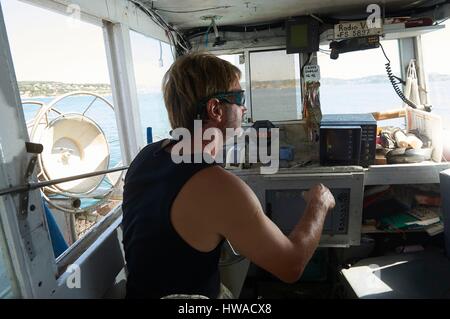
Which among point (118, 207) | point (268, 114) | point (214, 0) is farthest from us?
point (268, 114)

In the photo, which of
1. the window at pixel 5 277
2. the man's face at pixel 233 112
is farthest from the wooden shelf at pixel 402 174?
the window at pixel 5 277

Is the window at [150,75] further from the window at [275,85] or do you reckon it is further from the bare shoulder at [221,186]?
the bare shoulder at [221,186]

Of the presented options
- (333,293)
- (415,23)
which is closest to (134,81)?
(333,293)

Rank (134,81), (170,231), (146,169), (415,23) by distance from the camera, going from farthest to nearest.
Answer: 1. (415,23)
2. (134,81)
3. (146,169)
4. (170,231)

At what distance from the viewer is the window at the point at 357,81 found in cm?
286

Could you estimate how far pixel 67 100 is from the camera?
157 centimetres

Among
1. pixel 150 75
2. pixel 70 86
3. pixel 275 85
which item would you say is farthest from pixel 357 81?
pixel 70 86

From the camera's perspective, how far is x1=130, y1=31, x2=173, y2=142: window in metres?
2.16

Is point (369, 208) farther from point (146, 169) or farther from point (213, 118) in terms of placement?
point (146, 169)

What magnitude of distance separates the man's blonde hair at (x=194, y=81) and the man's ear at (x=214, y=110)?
0.08ft

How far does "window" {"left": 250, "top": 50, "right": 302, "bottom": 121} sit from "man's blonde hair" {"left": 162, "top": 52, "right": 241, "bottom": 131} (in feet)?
7.10

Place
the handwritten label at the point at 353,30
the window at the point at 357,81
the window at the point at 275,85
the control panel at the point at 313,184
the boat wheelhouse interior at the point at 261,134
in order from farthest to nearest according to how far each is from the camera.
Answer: the window at the point at 275,85, the window at the point at 357,81, the handwritten label at the point at 353,30, the control panel at the point at 313,184, the boat wheelhouse interior at the point at 261,134

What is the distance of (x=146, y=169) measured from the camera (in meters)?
1.00

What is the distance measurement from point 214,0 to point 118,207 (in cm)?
145
